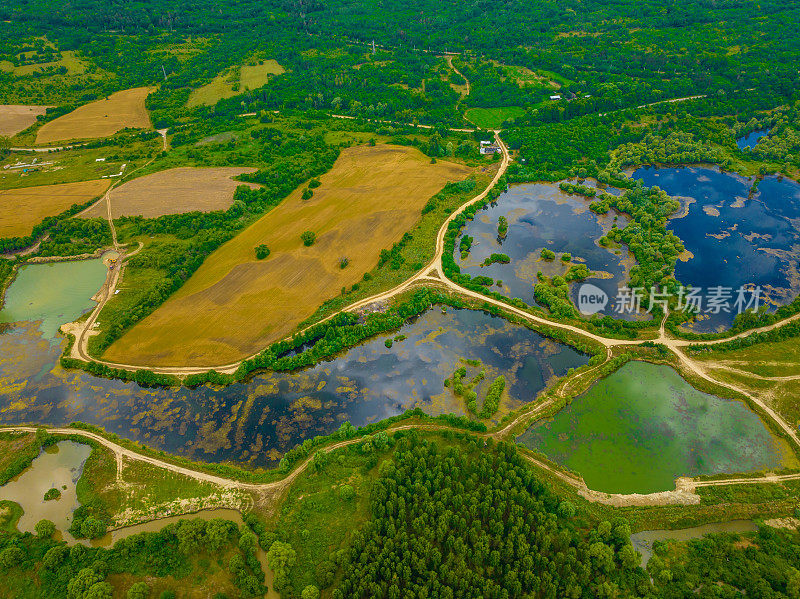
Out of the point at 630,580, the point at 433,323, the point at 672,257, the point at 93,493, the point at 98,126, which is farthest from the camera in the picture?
the point at 98,126

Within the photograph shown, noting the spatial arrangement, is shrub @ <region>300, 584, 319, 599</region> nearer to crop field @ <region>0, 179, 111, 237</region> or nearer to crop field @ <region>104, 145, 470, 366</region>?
crop field @ <region>104, 145, 470, 366</region>

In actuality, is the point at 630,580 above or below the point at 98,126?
below

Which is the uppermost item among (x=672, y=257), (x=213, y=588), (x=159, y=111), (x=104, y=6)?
(x=104, y=6)

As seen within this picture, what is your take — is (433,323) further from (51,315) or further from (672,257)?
(51,315)

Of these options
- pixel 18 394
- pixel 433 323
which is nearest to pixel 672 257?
pixel 433 323

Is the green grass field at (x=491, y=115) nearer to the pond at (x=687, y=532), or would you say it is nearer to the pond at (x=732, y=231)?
the pond at (x=732, y=231)

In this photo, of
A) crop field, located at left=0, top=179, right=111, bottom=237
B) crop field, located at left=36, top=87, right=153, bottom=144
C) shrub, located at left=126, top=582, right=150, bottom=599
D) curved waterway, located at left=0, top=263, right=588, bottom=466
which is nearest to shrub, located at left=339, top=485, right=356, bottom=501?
curved waterway, located at left=0, top=263, right=588, bottom=466
